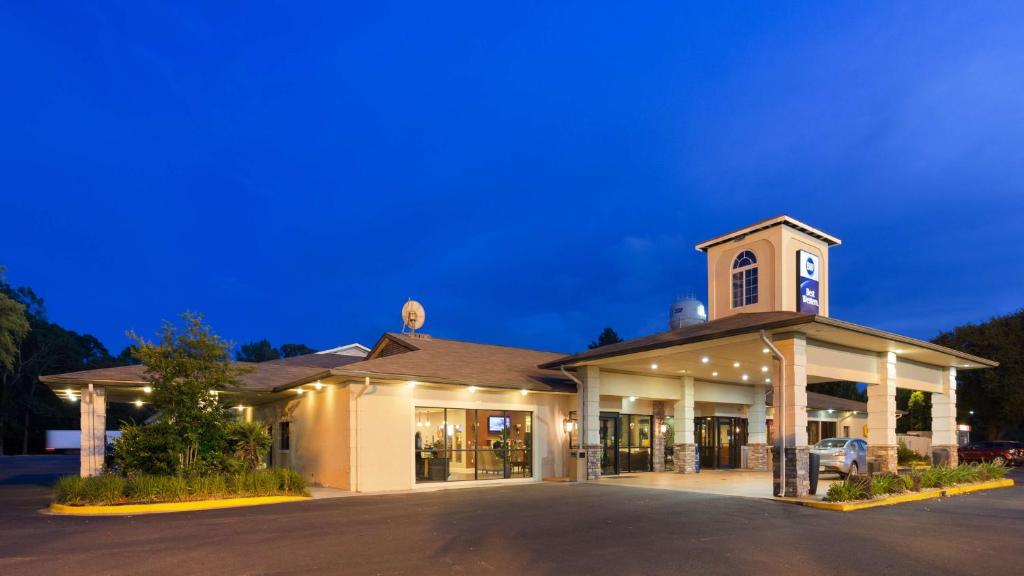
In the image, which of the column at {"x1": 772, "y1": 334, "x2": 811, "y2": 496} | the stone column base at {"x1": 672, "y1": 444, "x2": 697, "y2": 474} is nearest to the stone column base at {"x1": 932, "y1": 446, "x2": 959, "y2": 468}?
the stone column base at {"x1": 672, "y1": 444, "x2": 697, "y2": 474}

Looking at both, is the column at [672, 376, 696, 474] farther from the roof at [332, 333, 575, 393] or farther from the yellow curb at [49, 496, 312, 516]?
the yellow curb at [49, 496, 312, 516]

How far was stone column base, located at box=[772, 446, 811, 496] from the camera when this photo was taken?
1495 cm

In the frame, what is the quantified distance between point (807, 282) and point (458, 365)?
36.2 feet

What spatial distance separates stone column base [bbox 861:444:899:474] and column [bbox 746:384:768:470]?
26.3 feet

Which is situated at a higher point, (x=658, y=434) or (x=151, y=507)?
(x=151, y=507)

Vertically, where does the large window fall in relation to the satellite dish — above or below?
below

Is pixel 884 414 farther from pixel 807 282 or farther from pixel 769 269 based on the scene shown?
pixel 769 269

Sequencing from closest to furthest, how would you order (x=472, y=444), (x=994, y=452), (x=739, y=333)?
(x=739, y=333) → (x=472, y=444) → (x=994, y=452)

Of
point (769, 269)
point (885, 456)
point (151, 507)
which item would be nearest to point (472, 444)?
point (151, 507)

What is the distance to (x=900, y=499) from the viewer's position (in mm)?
14953

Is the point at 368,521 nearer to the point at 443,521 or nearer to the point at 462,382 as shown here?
the point at 443,521

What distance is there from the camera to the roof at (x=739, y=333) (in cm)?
1452

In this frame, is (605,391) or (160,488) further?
(605,391)

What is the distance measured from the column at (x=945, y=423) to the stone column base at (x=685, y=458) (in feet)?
24.9
